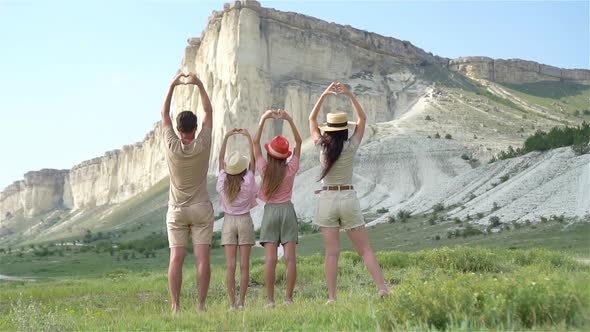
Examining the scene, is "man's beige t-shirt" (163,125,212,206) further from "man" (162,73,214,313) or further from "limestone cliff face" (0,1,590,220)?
"limestone cliff face" (0,1,590,220)

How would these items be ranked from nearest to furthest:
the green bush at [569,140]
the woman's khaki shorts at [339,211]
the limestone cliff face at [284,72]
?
the woman's khaki shorts at [339,211] → the green bush at [569,140] → the limestone cliff face at [284,72]

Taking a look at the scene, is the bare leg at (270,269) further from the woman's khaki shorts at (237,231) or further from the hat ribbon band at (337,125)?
the hat ribbon band at (337,125)

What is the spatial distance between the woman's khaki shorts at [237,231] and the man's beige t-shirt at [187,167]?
→ 20.7 inches

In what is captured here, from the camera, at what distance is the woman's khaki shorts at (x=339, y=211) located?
23.4 ft

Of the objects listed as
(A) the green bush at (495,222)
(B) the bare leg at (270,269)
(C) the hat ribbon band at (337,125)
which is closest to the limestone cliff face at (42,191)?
(A) the green bush at (495,222)

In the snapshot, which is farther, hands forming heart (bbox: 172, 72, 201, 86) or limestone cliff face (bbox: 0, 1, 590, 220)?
limestone cliff face (bbox: 0, 1, 590, 220)

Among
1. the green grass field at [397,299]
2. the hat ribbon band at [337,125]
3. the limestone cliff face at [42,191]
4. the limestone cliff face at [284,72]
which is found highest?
the limestone cliff face at [284,72]

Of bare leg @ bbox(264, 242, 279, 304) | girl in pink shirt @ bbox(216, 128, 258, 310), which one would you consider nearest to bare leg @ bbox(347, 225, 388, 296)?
bare leg @ bbox(264, 242, 279, 304)

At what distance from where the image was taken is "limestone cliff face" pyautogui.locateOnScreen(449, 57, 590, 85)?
91438 mm

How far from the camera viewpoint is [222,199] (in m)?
7.81

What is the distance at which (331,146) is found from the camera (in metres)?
7.32

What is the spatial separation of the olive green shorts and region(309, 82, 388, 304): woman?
1.36 feet

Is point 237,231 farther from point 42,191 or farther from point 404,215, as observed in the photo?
point 42,191

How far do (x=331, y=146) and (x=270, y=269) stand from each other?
1.60 metres
